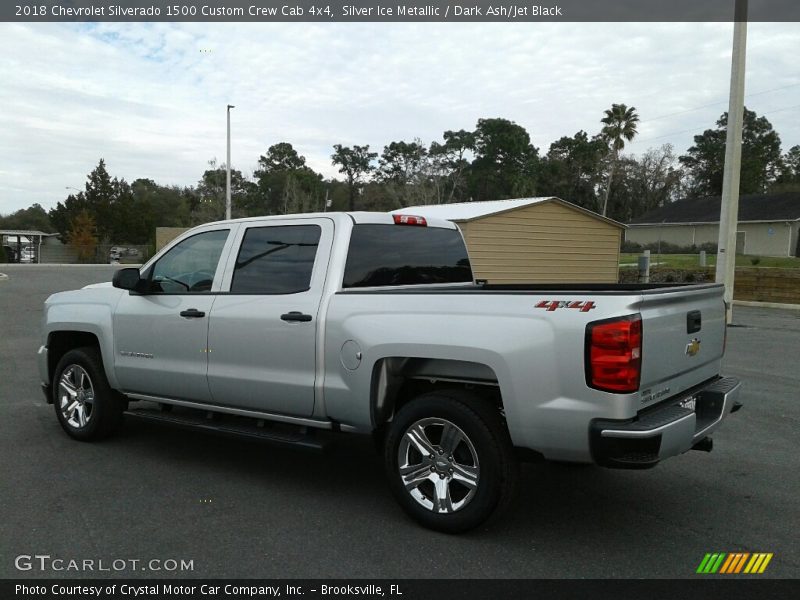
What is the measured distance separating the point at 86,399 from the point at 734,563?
5067 millimetres

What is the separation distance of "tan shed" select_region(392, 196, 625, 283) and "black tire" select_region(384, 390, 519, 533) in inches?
613

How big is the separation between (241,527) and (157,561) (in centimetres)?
58

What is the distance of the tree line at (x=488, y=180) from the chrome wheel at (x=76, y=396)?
171 ft

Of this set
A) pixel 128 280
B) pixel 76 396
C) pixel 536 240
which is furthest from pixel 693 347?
pixel 536 240

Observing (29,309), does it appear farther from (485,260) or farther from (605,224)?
(605,224)

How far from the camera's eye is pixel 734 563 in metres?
3.72

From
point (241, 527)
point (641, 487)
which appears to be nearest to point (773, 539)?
point (641, 487)

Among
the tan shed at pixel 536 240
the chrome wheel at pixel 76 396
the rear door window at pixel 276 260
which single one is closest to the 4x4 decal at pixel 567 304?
the rear door window at pixel 276 260

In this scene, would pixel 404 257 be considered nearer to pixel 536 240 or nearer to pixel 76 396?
pixel 76 396

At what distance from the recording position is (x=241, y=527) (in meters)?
4.17

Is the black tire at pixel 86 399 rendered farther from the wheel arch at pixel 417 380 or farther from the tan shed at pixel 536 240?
the tan shed at pixel 536 240

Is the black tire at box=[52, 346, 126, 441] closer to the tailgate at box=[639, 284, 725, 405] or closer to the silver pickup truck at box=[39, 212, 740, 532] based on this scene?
the silver pickup truck at box=[39, 212, 740, 532]

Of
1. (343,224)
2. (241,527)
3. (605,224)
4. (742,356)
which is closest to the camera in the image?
(241,527)
